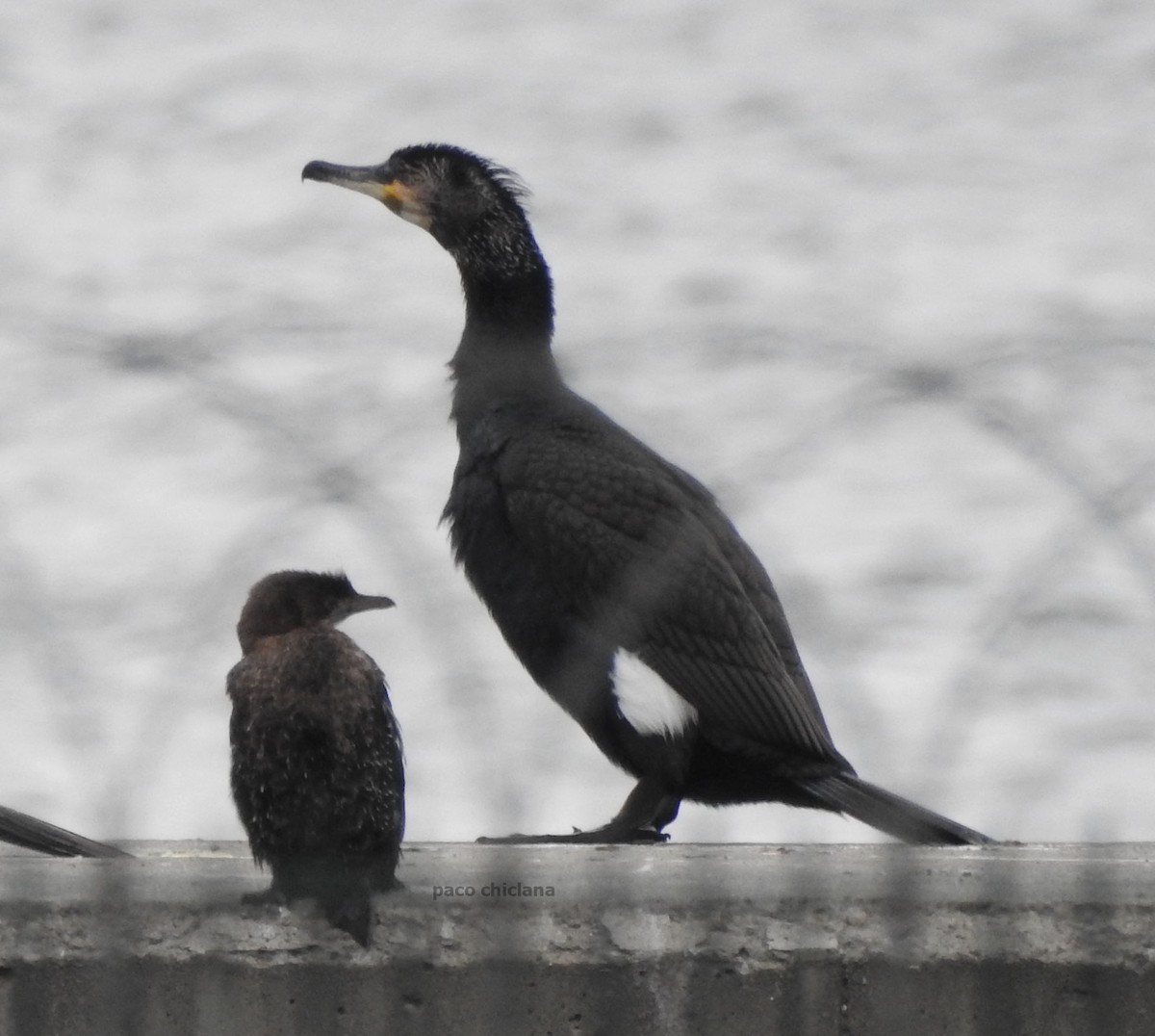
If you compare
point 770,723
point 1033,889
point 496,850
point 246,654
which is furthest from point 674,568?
point 1033,889

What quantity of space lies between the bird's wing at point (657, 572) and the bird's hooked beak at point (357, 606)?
0.96 metres

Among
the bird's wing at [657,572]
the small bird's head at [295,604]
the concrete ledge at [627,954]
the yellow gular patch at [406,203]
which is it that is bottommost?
the concrete ledge at [627,954]

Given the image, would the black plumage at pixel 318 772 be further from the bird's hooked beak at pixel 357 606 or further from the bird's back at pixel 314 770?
the bird's hooked beak at pixel 357 606

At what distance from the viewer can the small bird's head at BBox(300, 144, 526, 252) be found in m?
5.92

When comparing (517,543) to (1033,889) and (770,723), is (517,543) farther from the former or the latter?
(1033,889)

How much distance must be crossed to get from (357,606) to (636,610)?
4.47ft

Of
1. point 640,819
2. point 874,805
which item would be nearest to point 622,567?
point 640,819

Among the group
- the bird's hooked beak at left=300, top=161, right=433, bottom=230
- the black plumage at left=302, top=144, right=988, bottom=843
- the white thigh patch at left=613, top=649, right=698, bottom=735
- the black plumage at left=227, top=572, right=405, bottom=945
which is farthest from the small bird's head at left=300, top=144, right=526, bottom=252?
the black plumage at left=227, top=572, right=405, bottom=945

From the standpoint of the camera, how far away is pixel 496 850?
156 inches

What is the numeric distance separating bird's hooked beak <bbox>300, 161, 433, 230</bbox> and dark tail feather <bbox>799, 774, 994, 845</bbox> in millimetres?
2183

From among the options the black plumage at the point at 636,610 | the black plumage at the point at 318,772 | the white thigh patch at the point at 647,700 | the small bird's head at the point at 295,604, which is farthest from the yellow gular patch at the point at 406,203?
the black plumage at the point at 318,772

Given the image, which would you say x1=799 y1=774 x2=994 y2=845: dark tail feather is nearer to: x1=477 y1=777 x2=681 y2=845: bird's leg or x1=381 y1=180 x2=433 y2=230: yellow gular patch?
x1=477 y1=777 x2=681 y2=845: bird's leg

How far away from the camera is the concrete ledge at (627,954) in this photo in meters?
3.06

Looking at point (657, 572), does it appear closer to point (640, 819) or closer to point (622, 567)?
point (622, 567)
